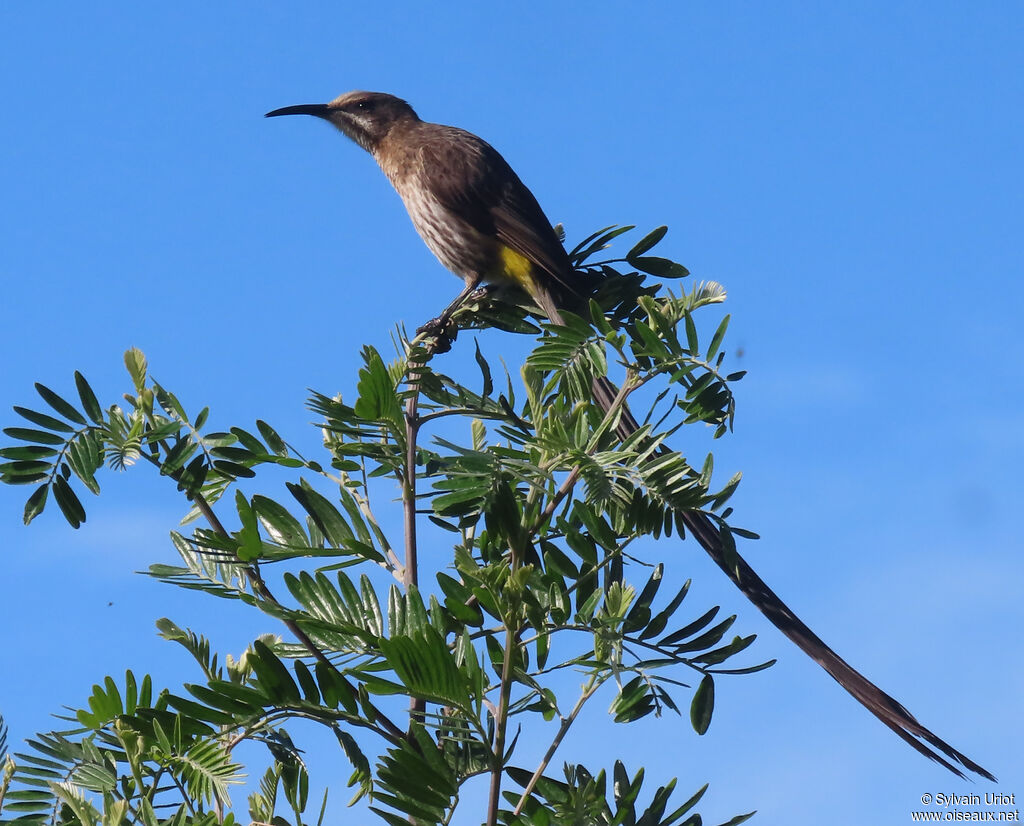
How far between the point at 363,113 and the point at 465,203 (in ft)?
4.94

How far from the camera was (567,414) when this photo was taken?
93.4 inches

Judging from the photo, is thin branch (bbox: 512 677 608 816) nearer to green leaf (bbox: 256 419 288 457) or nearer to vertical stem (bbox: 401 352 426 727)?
vertical stem (bbox: 401 352 426 727)

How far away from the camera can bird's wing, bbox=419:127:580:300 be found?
16.0 ft

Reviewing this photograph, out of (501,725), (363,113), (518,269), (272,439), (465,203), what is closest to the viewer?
(501,725)

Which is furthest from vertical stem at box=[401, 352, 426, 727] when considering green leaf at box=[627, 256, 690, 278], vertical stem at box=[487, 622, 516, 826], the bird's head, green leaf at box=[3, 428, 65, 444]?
the bird's head

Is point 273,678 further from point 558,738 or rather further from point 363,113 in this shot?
point 363,113

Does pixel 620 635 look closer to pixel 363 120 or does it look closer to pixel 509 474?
pixel 509 474

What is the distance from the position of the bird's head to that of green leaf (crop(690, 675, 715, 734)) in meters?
4.61

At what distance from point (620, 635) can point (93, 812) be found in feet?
3.56

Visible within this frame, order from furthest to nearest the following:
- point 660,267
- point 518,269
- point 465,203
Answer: point 465,203
point 518,269
point 660,267

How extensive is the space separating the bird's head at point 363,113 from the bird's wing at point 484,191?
2.18 ft

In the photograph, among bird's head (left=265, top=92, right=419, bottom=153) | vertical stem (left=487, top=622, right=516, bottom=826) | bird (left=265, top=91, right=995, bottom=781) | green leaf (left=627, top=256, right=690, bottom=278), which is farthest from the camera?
bird's head (left=265, top=92, right=419, bottom=153)

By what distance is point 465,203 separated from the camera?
5.27m

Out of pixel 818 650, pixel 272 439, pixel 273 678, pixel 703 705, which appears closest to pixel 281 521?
pixel 272 439
